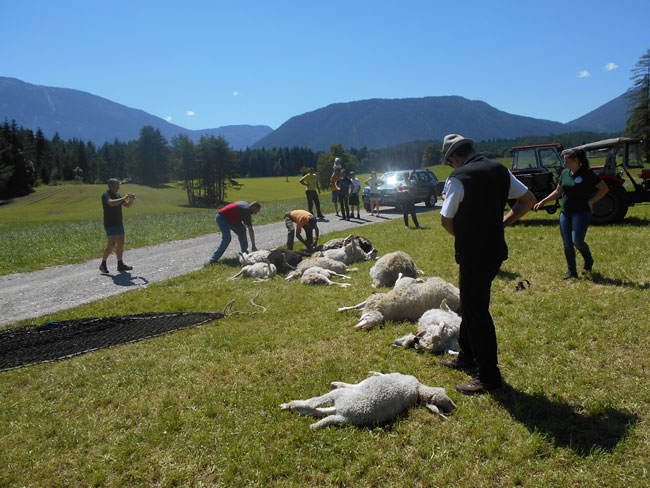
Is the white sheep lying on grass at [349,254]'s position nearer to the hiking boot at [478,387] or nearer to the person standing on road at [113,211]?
the person standing on road at [113,211]

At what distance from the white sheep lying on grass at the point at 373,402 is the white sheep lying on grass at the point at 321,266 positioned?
16.2 ft

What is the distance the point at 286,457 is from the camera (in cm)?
310

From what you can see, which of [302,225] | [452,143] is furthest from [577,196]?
[302,225]

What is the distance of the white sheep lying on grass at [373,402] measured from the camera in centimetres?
342

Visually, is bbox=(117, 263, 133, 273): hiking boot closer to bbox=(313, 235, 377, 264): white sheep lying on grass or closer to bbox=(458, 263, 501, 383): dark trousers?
bbox=(313, 235, 377, 264): white sheep lying on grass

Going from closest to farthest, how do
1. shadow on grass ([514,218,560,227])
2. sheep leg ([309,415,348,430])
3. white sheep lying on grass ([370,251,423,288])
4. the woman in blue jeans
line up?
sheep leg ([309,415,348,430])
the woman in blue jeans
white sheep lying on grass ([370,251,423,288])
shadow on grass ([514,218,560,227])

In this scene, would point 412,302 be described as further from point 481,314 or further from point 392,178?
point 392,178

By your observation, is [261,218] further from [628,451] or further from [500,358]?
[628,451]

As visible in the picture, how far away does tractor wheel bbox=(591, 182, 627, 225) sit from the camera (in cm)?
1212

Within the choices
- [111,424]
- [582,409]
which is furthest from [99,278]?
[582,409]

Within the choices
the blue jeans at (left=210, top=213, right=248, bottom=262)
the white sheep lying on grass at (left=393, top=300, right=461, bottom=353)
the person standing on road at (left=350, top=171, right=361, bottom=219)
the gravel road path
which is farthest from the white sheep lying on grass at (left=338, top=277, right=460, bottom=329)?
the person standing on road at (left=350, top=171, right=361, bottom=219)

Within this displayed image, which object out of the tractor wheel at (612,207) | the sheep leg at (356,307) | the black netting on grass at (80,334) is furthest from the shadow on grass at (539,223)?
the black netting on grass at (80,334)

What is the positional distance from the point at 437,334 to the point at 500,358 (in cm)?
Result: 76

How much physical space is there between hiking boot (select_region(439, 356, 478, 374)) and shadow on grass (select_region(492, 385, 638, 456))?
1.69ft
